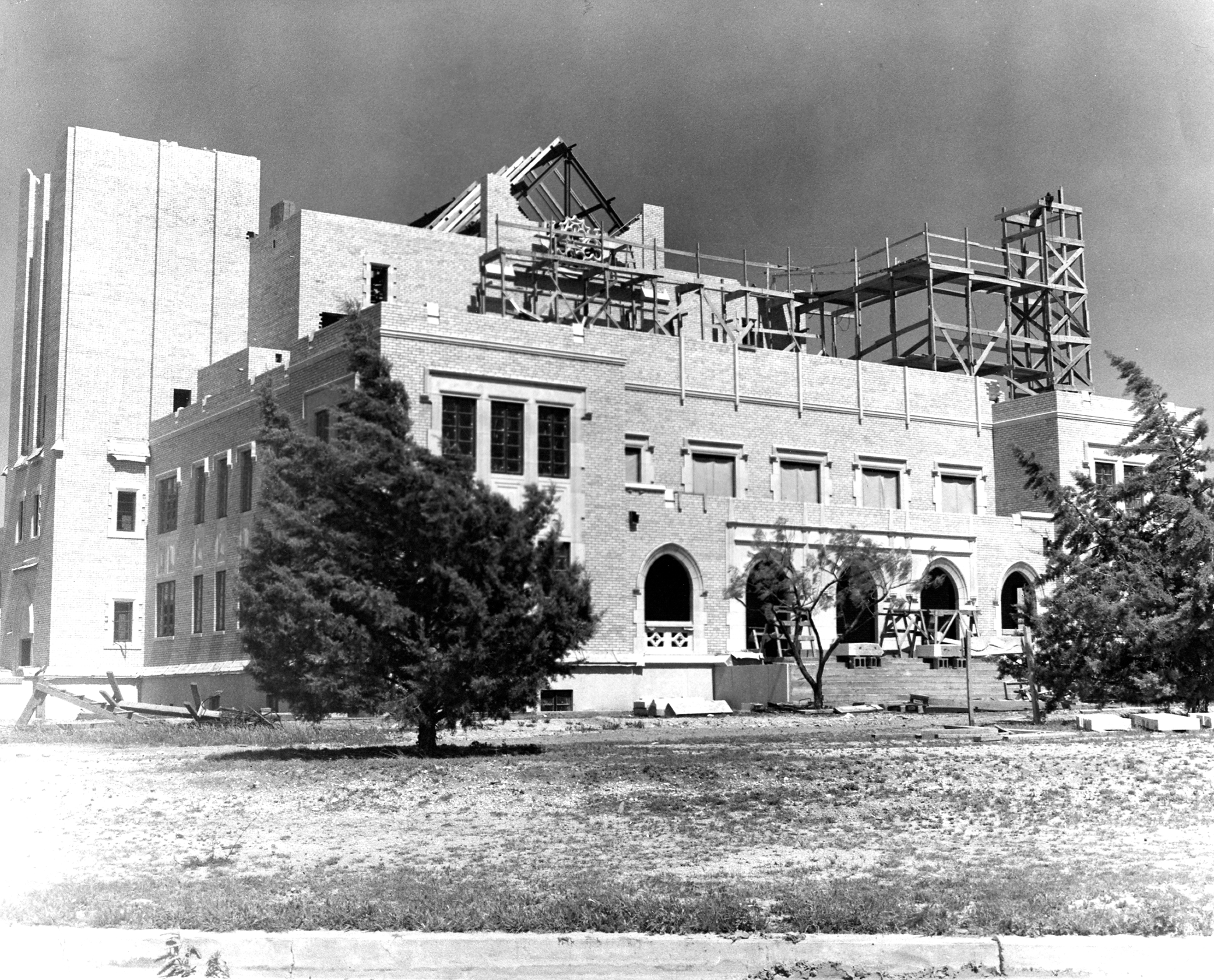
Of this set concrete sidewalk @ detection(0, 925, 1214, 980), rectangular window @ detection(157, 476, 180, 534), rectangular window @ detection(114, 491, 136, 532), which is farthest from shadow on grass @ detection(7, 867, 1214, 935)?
rectangular window @ detection(114, 491, 136, 532)

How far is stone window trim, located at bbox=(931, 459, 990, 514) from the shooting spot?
60.0m

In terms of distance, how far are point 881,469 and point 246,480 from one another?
82.8 ft

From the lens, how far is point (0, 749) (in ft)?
89.2

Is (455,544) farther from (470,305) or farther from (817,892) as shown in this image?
(470,305)

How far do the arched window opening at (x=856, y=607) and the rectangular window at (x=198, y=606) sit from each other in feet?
69.4

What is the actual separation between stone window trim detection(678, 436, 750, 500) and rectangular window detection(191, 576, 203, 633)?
17.2 metres

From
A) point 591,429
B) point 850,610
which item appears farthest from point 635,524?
point 850,610

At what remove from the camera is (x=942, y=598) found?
2221 inches

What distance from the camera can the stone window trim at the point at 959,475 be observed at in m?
60.0

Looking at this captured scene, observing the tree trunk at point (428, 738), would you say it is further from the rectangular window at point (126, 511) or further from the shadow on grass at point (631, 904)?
the rectangular window at point (126, 511)

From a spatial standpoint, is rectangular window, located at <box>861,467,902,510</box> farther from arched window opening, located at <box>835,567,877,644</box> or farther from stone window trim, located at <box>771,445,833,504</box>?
arched window opening, located at <box>835,567,877,644</box>

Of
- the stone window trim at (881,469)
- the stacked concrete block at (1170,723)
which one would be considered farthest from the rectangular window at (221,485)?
the stacked concrete block at (1170,723)

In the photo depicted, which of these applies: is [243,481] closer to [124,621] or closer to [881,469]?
[124,621]

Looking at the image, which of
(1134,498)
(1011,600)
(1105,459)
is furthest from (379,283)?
(1134,498)
